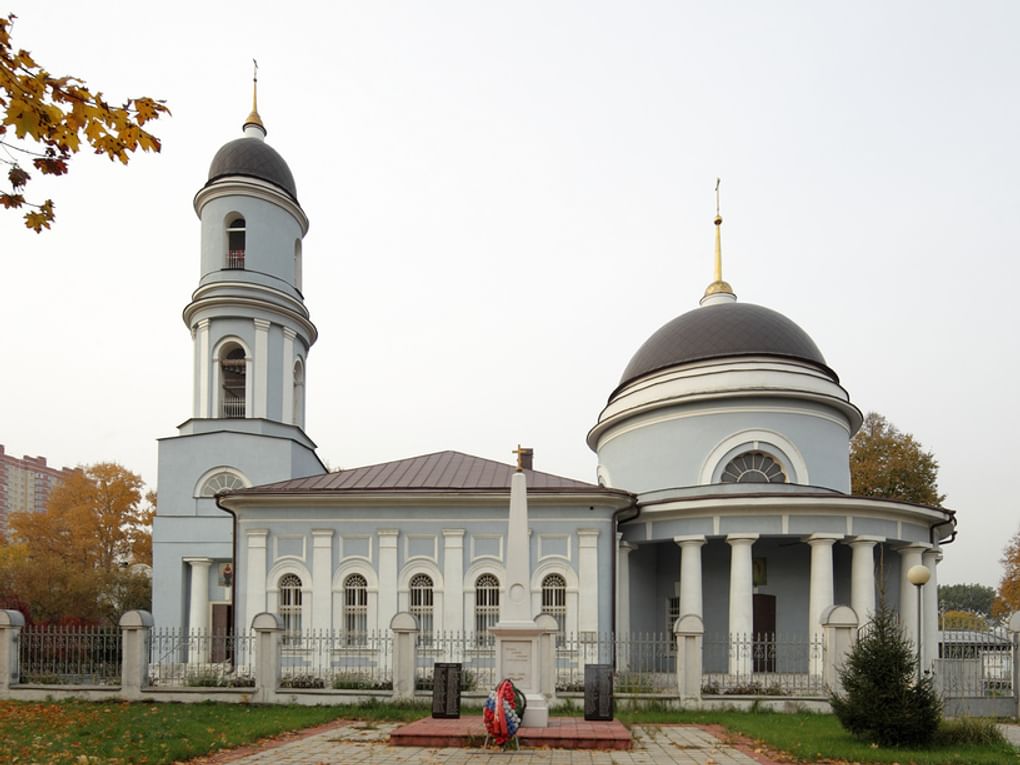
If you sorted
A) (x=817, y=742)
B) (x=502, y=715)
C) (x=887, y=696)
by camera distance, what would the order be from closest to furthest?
(x=502, y=715) < (x=887, y=696) < (x=817, y=742)

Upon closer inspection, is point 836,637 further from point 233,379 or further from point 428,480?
point 233,379

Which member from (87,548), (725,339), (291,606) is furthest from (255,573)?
(87,548)

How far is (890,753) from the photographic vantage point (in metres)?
11.1

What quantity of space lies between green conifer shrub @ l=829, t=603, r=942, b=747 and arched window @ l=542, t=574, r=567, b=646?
8.75 metres

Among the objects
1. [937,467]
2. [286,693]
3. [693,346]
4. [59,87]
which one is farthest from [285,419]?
[937,467]

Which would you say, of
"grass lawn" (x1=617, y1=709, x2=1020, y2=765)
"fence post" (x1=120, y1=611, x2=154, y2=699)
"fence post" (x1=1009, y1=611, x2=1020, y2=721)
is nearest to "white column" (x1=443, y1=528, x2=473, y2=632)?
"grass lawn" (x1=617, y1=709, x2=1020, y2=765)

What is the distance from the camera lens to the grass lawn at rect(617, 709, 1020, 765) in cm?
1075

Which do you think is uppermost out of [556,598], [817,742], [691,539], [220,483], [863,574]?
[220,483]

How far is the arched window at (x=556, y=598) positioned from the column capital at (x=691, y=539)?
9.98ft

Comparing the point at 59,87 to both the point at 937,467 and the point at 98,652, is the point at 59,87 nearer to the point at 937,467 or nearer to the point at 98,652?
the point at 98,652

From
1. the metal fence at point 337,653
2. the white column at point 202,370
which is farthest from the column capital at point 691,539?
the white column at point 202,370

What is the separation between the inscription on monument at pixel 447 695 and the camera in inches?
538

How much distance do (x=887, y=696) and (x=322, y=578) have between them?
42.1 ft

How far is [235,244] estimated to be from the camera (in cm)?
2512
